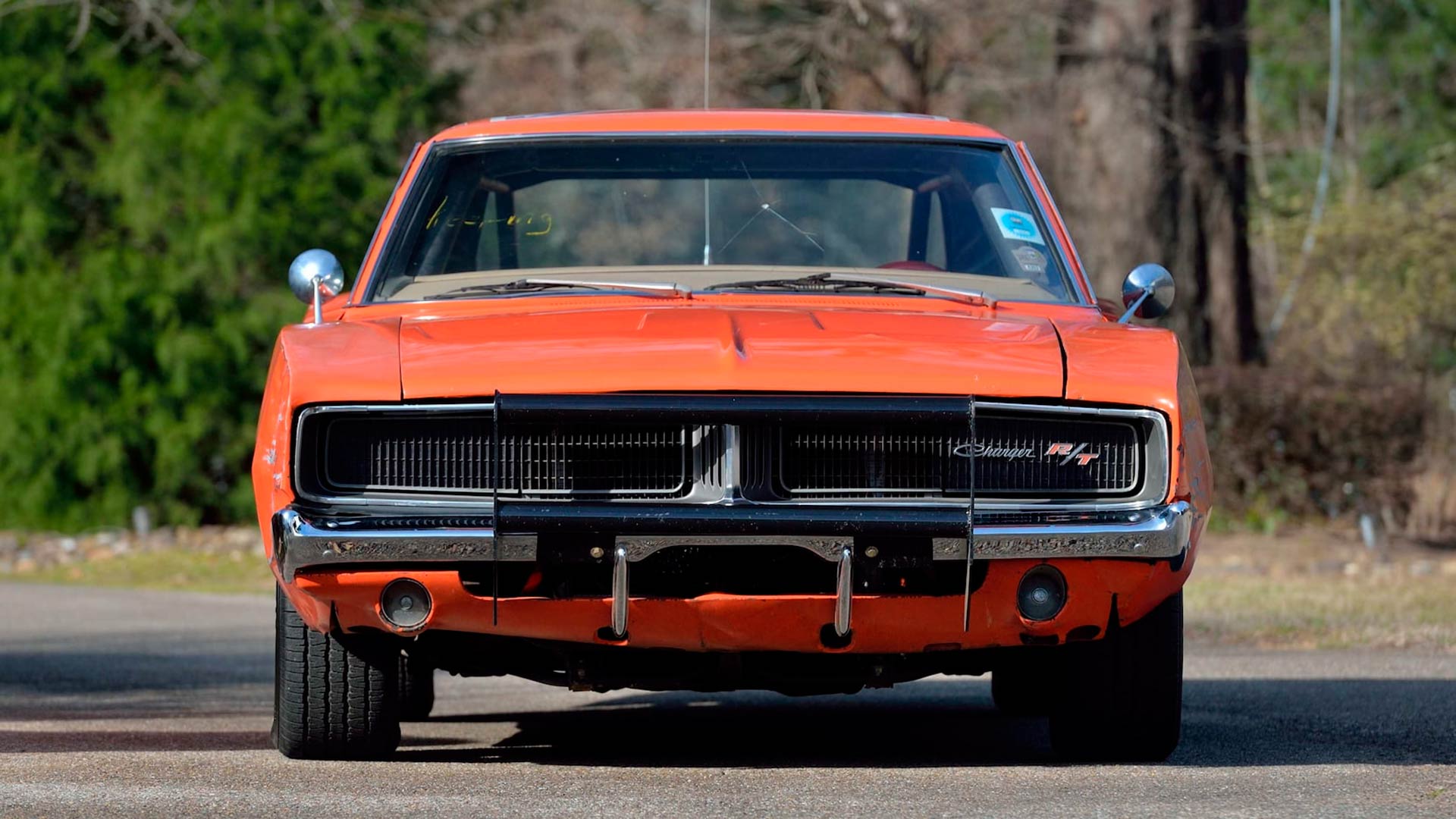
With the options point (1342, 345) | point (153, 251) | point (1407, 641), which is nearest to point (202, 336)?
point (153, 251)

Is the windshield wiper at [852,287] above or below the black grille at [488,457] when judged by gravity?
above

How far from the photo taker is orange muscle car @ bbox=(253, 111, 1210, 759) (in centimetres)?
477

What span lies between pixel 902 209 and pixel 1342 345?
12824 millimetres

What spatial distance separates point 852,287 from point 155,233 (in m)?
12.6

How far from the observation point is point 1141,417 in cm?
490

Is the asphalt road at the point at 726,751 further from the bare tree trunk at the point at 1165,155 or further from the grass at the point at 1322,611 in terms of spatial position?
the bare tree trunk at the point at 1165,155

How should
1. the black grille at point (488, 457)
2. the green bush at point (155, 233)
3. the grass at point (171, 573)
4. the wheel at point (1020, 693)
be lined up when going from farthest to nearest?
the green bush at point (155, 233)
the grass at point (171, 573)
the wheel at point (1020, 693)
the black grille at point (488, 457)

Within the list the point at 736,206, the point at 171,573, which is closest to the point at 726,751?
the point at 736,206

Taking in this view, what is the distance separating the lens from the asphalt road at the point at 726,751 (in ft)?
15.5

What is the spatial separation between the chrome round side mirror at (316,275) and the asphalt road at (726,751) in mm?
1259

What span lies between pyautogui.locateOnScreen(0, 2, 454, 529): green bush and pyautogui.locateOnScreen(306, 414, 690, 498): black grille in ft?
40.2

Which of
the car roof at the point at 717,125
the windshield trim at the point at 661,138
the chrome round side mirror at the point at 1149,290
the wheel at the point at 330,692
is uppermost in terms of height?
Result: the car roof at the point at 717,125

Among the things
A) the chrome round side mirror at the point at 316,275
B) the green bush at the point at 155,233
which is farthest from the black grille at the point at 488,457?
the green bush at the point at 155,233

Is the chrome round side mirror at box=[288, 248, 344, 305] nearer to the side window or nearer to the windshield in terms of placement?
the windshield
